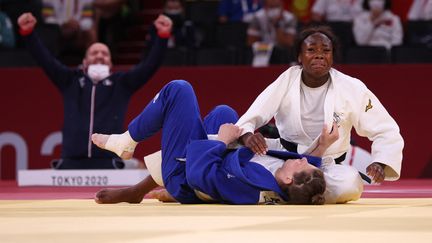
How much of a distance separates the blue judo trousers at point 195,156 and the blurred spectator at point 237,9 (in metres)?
6.29

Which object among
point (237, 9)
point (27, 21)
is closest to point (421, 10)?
point (237, 9)

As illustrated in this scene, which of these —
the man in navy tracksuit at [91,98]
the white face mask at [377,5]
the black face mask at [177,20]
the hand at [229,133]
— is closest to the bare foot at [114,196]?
the hand at [229,133]

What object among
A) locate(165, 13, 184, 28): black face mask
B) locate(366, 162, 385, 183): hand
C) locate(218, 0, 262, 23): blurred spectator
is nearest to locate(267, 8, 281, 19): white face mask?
locate(218, 0, 262, 23): blurred spectator

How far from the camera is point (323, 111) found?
5.30 meters

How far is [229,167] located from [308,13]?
24.3 feet

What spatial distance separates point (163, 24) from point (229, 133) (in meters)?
3.01

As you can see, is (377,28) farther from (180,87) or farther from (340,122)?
(180,87)

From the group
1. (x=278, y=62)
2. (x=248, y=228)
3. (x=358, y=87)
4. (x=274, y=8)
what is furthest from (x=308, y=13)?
(x=248, y=228)

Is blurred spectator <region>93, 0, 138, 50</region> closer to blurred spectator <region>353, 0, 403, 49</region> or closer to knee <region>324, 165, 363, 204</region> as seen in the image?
blurred spectator <region>353, 0, 403, 49</region>

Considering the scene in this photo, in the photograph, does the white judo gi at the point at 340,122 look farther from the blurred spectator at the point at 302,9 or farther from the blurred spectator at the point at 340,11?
the blurred spectator at the point at 302,9

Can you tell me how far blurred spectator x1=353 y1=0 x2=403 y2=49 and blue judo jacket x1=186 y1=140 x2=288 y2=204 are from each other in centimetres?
617

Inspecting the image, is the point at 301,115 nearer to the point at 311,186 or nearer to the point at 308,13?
the point at 311,186

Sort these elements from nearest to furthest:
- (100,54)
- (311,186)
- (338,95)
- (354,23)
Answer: (311,186) → (338,95) → (100,54) → (354,23)

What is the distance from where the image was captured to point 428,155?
9.58 m
